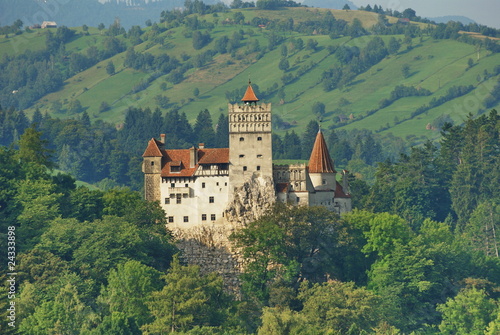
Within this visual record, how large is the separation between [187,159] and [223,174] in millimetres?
3959

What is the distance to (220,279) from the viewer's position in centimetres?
9306

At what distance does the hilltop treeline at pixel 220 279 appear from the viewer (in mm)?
88750

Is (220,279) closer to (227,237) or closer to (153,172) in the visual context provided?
(227,237)

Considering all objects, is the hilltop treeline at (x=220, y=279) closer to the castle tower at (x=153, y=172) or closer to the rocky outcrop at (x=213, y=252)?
the rocky outcrop at (x=213, y=252)

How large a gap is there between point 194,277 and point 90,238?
11.4m

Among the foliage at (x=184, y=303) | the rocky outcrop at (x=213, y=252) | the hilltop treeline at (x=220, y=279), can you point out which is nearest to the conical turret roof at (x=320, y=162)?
the hilltop treeline at (x=220, y=279)

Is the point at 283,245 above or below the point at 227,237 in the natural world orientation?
below

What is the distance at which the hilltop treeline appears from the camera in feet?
291

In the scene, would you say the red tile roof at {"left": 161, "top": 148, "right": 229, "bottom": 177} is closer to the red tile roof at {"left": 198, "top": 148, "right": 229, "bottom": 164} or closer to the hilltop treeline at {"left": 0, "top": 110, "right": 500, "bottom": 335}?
the red tile roof at {"left": 198, "top": 148, "right": 229, "bottom": 164}

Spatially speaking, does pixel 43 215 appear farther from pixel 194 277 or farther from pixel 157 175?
pixel 194 277

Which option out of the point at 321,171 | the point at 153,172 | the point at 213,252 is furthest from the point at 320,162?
the point at 153,172

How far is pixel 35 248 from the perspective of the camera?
9662cm

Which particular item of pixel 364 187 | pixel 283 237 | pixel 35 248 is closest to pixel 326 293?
pixel 283 237

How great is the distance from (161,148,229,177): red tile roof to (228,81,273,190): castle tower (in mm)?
1290
